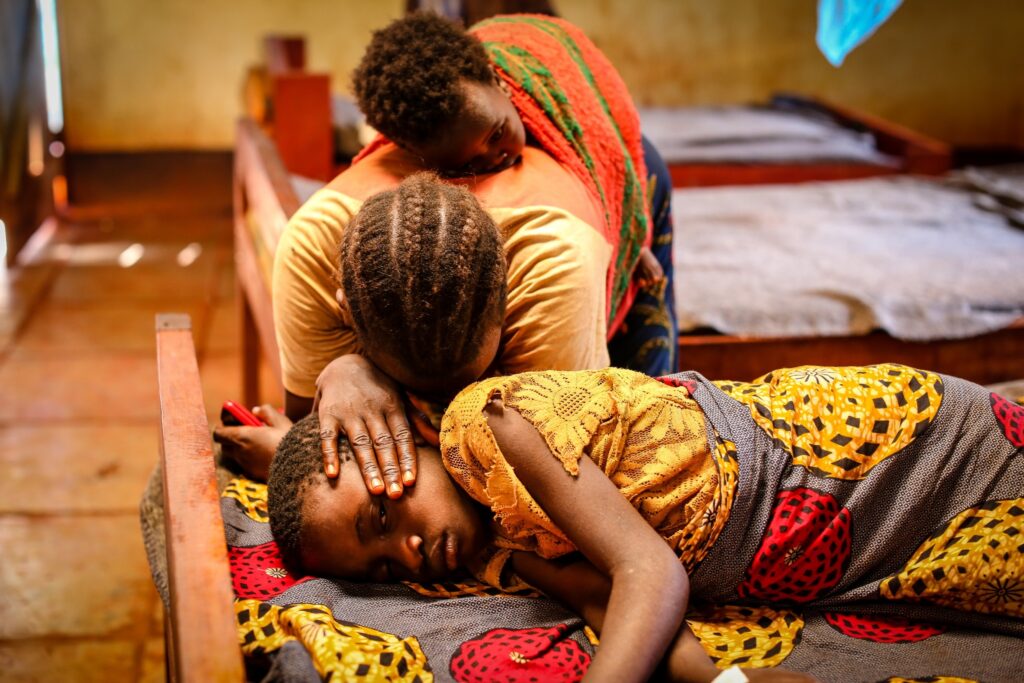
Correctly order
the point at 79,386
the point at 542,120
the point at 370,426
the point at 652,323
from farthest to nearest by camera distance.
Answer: the point at 79,386 → the point at 652,323 → the point at 542,120 → the point at 370,426

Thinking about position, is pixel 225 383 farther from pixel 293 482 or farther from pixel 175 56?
pixel 175 56

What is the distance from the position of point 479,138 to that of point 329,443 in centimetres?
54

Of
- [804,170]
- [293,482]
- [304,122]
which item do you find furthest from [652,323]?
[804,170]

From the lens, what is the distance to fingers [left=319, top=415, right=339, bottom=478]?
4.76ft

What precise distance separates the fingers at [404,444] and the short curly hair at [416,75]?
1.51 feet

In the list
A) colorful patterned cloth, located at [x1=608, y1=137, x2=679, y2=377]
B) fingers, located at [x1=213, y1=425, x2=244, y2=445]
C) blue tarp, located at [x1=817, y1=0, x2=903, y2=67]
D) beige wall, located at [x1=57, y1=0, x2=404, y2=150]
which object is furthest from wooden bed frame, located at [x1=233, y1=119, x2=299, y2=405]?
beige wall, located at [x1=57, y1=0, x2=404, y2=150]

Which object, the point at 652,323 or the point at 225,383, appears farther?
the point at 225,383

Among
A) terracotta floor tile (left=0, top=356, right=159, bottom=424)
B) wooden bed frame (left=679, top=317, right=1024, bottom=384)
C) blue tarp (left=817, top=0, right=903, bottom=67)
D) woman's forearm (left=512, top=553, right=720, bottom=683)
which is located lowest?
terracotta floor tile (left=0, top=356, right=159, bottom=424)

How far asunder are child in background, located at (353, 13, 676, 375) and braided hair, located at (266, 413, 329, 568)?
20.0 inches

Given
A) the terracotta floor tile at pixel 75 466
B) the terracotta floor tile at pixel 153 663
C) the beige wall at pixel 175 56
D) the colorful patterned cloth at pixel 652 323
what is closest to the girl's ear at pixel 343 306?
the colorful patterned cloth at pixel 652 323

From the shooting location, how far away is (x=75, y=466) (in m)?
3.30

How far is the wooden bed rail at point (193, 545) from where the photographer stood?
1.09m

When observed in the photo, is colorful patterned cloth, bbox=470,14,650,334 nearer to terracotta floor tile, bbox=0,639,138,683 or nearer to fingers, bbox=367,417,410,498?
fingers, bbox=367,417,410,498

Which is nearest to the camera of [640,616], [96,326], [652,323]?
[640,616]
